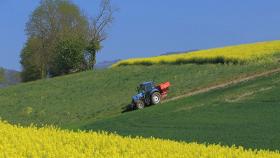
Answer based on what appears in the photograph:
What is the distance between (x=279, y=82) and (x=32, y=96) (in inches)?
856

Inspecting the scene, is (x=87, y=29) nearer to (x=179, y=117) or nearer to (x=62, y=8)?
(x=62, y=8)

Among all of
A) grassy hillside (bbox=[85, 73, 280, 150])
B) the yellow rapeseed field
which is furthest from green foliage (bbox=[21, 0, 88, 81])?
the yellow rapeseed field

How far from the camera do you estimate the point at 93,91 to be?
44.8 m

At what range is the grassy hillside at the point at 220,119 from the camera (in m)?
20.1

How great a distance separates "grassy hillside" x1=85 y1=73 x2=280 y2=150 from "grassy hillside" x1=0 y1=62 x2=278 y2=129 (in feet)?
10.7

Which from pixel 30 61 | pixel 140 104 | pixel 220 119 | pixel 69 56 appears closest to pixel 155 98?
pixel 140 104

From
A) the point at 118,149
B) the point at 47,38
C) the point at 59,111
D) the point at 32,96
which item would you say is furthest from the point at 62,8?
the point at 118,149

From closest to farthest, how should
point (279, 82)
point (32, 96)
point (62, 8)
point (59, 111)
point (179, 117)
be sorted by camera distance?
1. point (179, 117)
2. point (279, 82)
3. point (59, 111)
4. point (32, 96)
5. point (62, 8)

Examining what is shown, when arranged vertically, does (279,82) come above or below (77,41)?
below

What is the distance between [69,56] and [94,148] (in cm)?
6606

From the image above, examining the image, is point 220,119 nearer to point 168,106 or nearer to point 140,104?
point 168,106

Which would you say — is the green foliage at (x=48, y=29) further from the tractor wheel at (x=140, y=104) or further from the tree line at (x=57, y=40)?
the tractor wheel at (x=140, y=104)

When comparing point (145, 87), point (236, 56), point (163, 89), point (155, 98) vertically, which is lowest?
point (155, 98)

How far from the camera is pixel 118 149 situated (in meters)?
9.78
